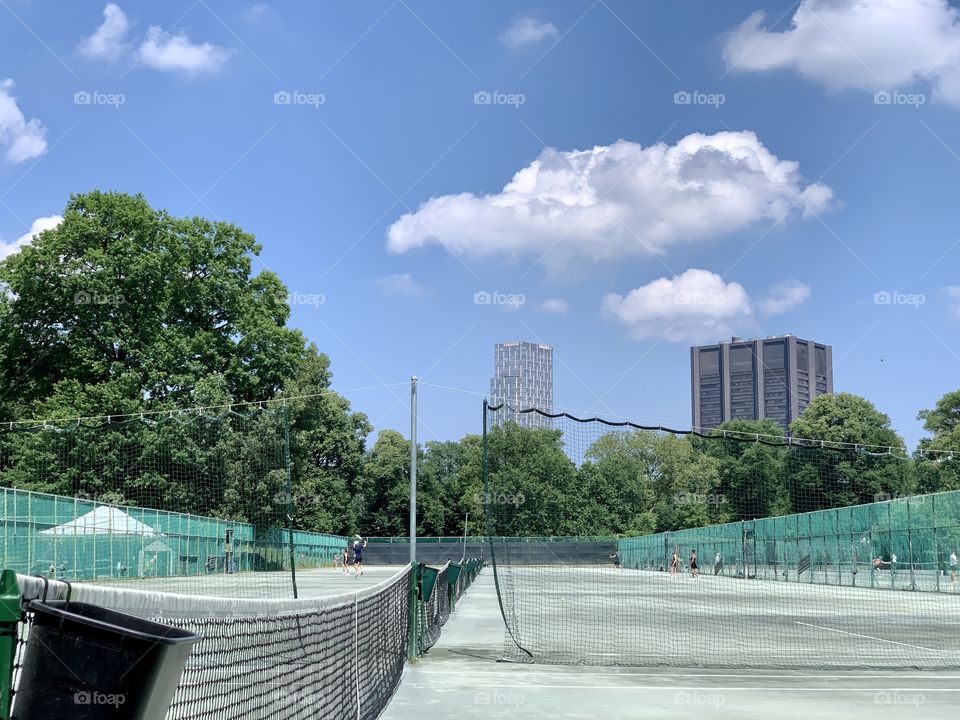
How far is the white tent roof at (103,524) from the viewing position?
84.9ft

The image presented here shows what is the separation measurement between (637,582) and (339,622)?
3268 cm

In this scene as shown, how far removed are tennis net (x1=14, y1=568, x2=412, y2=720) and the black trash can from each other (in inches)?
1.2

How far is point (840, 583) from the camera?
43875 mm

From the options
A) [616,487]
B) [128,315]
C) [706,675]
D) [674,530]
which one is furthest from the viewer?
[128,315]

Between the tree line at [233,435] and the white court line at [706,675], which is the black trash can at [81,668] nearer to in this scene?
the white court line at [706,675]

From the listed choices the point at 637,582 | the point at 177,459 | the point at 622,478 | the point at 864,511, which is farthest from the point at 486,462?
the point at 864,511

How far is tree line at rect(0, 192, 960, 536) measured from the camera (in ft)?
55.0

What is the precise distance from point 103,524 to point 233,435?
260 inches

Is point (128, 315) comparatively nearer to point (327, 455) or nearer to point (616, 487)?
point (616, 487)

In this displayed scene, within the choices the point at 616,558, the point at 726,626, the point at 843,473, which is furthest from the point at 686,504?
the point at 616,558

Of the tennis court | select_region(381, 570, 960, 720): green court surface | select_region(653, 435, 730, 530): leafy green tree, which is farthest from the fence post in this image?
select_region(381, 570, 960, 720): green court surface

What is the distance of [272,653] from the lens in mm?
6270

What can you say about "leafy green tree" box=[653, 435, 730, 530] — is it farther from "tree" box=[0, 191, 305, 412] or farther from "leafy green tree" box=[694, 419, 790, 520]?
"tree" box=[0, 191, 305, 412]

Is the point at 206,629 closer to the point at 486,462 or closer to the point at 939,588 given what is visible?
the point at 486,462
